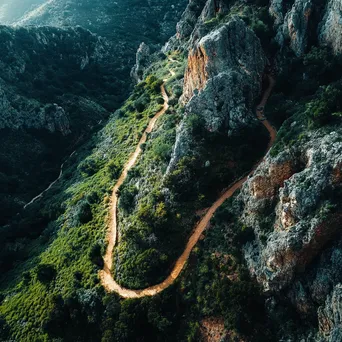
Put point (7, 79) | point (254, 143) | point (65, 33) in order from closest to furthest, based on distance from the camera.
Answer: point (254, 143) < point (7, 79) < point (65, 33)

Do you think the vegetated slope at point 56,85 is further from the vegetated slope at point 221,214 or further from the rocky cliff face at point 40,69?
the vegetated slope at point 221,214

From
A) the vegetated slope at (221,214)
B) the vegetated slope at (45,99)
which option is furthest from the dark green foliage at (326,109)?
the vegetated slope at (45,99)

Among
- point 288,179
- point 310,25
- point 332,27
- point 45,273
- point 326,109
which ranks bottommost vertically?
point 288,179

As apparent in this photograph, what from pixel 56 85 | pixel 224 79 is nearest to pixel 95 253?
pixel 224 79

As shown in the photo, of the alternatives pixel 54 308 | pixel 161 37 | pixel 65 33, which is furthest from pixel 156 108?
pixel 161 37

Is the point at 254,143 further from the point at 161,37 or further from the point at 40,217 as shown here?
the point at 161,37

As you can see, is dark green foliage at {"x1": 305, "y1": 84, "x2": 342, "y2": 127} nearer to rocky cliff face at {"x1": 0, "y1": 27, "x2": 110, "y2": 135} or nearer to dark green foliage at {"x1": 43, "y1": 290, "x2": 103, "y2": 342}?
dark green foliage at {"x1": 43, "y1": 290, "x2": 103, "y2": 342}

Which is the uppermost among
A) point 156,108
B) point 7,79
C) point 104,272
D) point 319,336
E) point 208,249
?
point 7,79

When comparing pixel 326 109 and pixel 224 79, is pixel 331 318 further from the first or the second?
pixel 224 79

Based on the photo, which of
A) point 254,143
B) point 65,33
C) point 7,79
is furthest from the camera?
point 65,33
